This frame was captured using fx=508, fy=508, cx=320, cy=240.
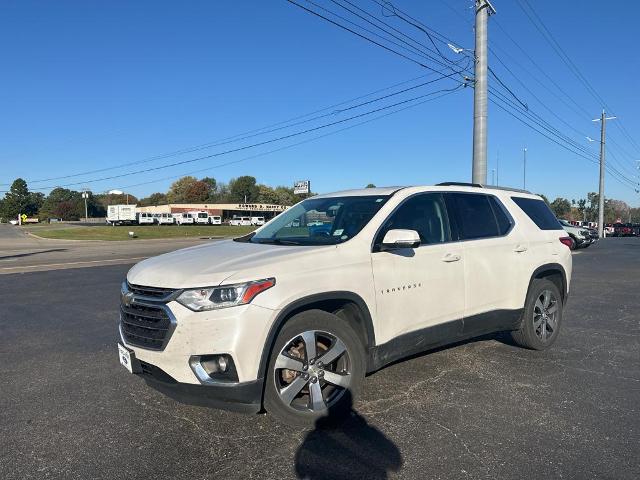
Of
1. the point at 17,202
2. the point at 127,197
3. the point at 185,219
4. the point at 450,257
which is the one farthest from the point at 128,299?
the point at 127,197

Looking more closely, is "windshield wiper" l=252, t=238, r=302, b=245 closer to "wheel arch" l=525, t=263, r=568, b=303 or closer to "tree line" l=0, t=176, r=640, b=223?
"wheel arch" l=525, t=263, r=568, b=303

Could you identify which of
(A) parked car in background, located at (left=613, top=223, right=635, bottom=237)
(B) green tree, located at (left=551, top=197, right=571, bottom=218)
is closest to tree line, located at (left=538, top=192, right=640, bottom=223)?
(B) green tree, located at (left=551, top=197, right=571, bottom=218)

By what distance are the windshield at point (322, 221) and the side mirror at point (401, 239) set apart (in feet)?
0.93

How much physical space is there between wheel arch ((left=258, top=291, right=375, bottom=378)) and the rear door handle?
1038 mm

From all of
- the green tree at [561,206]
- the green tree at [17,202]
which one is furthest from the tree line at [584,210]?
the green tree at [17,202]

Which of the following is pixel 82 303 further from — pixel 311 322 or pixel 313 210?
pixel 311 322

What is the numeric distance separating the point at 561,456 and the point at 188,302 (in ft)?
8.50

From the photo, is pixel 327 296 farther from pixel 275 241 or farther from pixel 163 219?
pixel 163 219

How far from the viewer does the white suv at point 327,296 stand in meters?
3.27

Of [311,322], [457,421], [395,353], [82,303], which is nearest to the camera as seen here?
[311,322]

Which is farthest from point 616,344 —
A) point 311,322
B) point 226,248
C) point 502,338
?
point 226,248

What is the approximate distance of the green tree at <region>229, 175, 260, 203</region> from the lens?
493 feet

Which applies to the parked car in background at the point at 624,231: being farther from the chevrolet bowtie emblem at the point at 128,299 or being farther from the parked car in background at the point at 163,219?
the parked car in background at the point at 163,219

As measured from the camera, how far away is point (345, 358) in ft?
12.3
